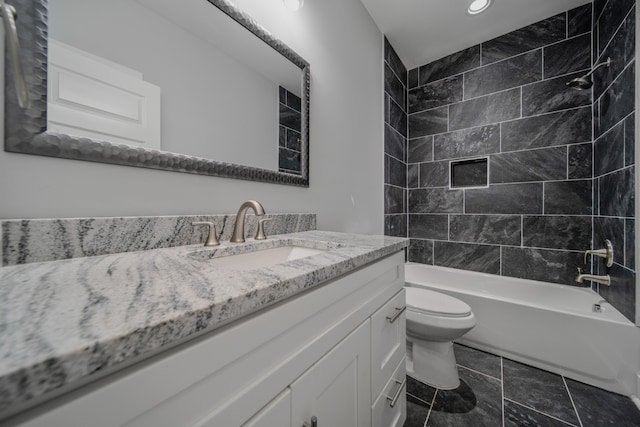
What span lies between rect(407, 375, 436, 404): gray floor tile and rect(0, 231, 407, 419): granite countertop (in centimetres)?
122

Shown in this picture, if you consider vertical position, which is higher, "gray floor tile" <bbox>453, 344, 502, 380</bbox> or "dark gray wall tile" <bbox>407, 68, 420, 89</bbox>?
"dark gray wall tile" <bbox>407, 68, 420, 89</bbox>

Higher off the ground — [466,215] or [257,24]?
[257,24]

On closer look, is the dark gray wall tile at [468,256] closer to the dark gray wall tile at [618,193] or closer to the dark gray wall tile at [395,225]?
the dark gray wall tile at [395,225]

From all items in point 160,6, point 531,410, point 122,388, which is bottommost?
point 531,410

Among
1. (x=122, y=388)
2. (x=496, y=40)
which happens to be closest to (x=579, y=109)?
(x=496, y=40)

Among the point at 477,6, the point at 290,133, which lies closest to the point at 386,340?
the point at 290,133

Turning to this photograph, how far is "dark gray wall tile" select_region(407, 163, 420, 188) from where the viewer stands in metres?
2.58

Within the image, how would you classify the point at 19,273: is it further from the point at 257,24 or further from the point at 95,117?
the point at 257,24

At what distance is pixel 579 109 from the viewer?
1.83 meters

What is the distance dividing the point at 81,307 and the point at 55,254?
0.40 m

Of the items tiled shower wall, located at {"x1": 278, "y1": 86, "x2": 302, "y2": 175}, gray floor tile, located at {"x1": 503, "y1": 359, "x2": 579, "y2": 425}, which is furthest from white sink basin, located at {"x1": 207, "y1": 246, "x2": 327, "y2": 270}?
gray floor tile, located at {"x1": 503, "y1": 359, "x2": 579, "y2": 425}

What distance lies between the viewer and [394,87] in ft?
7.64

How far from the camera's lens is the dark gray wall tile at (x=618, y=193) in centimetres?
130

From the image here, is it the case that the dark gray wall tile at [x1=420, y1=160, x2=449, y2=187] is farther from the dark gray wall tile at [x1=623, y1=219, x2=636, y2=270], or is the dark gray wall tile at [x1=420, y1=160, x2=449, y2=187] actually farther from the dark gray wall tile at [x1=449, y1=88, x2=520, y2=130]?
the dark gray wall tile at [x1=623, y1=219, x2=636, y2=270]
